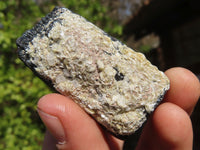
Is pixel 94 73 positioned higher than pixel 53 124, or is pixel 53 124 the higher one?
pixel 94 73

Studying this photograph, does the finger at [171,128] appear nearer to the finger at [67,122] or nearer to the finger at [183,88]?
the finger at [183,88]

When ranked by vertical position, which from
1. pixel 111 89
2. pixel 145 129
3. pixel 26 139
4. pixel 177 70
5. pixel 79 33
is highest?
pixel 177 70

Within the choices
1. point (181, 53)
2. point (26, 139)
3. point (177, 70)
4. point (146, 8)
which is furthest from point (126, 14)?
point (26, 139)

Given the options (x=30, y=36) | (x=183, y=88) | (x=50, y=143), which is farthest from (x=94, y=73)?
(x=50, y=143)

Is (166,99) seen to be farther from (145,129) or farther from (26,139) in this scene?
(26,139)

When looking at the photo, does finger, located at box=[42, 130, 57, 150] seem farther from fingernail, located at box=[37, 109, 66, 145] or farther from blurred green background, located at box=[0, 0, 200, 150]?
blurred green background, located at box=[0, 0, 200, 150]

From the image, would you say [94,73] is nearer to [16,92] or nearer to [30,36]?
[30,36]
